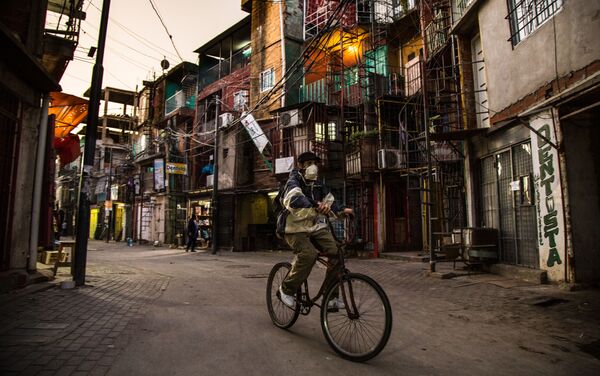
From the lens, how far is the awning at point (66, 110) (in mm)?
11469

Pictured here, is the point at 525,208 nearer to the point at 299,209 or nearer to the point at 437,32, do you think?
the point at 299,209

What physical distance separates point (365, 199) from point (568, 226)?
10.0 m

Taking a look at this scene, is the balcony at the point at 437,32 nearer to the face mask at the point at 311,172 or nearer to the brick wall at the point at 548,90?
the brick wall at the point at 548,90

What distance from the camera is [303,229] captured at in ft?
13.7

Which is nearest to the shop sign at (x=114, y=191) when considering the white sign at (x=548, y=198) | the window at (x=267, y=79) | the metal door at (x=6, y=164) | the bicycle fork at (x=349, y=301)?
the window at (x=267, y=79)

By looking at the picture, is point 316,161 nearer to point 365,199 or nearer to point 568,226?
point 568,226

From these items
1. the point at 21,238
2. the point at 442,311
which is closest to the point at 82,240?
the point at 21,238

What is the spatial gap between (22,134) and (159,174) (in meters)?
21.5

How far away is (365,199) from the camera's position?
55.4 ft

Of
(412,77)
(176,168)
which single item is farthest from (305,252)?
(176,168)

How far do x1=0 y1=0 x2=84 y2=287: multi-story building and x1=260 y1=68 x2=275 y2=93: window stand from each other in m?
16.0

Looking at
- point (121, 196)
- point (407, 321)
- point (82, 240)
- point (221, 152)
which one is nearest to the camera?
point (407, 321)

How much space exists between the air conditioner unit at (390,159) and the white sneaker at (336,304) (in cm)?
1246

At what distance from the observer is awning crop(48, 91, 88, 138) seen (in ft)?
37.6
